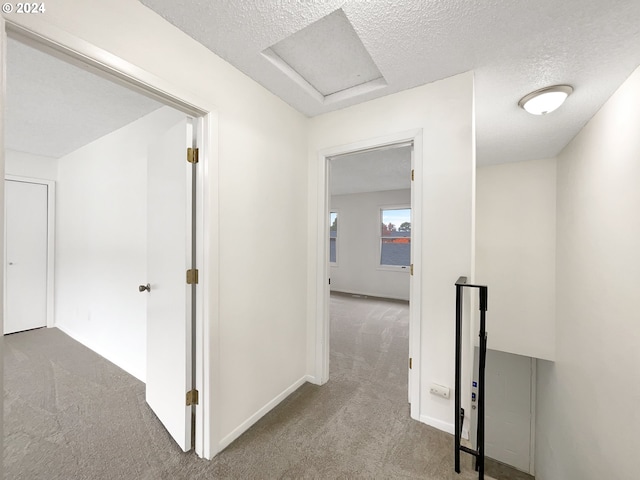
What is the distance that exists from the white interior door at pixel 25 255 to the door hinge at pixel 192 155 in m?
3.82

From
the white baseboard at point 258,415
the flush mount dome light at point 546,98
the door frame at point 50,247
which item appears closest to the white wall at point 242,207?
the white baseboard at point 258,415

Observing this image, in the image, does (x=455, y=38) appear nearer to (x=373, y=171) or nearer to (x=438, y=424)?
(x=438, y=424)

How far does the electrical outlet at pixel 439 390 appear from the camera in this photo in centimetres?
178

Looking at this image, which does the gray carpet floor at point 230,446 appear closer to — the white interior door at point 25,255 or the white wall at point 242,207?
the white wall at point 242,207

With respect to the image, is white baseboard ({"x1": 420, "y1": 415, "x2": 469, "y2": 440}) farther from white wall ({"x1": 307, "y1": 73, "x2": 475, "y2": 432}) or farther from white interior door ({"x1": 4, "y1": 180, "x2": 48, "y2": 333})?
white interior door ({"x1": 4, "y1": 180, "x2": 48, "y2": 333})

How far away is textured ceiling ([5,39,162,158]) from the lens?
1788 millimetres

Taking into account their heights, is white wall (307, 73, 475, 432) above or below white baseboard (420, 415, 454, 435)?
above

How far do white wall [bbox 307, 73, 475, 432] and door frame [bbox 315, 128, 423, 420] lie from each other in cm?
3

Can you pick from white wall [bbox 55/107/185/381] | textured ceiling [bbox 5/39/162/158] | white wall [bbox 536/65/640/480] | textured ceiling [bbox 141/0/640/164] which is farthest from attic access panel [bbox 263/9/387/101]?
white wall [bbox 536/65/640/480]

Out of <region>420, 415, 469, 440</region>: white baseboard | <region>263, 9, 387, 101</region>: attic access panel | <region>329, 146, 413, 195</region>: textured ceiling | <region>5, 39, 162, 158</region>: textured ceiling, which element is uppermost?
<region>329, 146, 413, 195</region>: textured ceiling

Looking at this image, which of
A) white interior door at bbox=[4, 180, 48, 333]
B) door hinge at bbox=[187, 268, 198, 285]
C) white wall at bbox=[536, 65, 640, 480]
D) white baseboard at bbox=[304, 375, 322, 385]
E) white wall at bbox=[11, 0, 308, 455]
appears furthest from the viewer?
white interior door at bbox=[4, 180, 48, 333]

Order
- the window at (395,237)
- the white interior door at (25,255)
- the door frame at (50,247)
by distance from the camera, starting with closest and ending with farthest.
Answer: the white interior door at (25,255) → the door frame at (50,247) → the window at (395,237)

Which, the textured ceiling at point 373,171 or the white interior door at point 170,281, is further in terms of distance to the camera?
the textured ceiling at point 373,171

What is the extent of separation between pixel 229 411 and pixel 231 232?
1.16m
